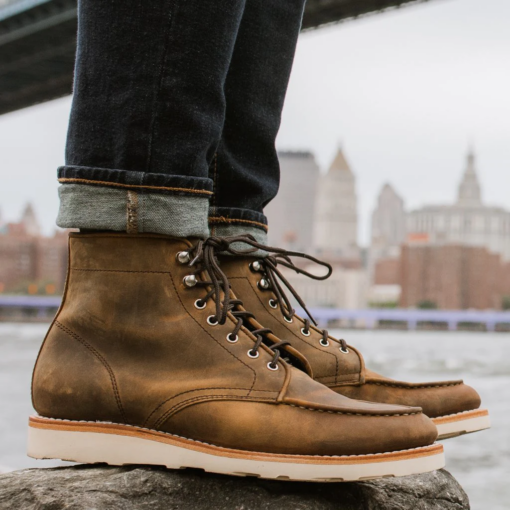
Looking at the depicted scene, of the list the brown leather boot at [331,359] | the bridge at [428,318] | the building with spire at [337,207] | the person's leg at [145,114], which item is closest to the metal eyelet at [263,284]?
the brown leather boot at [331,359]

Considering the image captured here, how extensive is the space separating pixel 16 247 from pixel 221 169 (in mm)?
21103

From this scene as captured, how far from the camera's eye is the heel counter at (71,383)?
0.49 metres

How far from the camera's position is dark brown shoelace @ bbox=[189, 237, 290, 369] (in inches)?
19.7

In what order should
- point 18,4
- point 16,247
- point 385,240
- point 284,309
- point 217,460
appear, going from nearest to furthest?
point 217,460, point 284,309, point 18,4, point 16,247, point 385,240

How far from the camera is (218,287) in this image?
51 cm

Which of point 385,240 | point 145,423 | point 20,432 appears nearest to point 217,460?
point 145,423

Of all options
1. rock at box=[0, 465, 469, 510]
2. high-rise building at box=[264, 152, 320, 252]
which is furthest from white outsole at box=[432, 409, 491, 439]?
high-rise building at box=[264, 152, 320, 252]

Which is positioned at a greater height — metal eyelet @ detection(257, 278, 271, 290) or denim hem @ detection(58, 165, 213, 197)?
denim hem @ detection(58, 165, 213, 197)

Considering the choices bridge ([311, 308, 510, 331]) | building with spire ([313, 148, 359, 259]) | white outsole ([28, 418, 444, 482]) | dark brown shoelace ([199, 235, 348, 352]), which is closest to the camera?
white outsole ([28, 418, 444, 482])

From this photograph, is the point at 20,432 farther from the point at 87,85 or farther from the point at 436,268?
the point at 436,268

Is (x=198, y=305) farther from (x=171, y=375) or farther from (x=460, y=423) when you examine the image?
(x=460, y=423)

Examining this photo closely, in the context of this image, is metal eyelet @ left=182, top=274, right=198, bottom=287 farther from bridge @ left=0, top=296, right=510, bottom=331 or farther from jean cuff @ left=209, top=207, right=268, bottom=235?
bridge @ left=0, top=296, right=510, bottom=331

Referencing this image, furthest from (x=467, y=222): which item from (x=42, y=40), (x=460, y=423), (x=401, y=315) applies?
(x=460, y=423)

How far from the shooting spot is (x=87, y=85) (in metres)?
0.49
